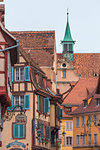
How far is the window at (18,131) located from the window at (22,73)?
13.4 ft

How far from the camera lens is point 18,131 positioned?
198 ft

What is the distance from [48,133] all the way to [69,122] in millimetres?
37590

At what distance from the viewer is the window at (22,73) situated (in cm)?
6075

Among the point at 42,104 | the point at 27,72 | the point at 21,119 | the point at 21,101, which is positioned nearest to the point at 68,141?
the point at 42,104

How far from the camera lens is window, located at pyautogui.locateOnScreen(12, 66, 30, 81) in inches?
2392

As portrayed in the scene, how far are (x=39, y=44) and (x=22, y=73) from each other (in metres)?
16.4

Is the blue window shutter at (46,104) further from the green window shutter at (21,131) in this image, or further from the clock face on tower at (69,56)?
the clock face on tower at (69,56)

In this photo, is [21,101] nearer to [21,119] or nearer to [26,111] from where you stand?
[26,111]

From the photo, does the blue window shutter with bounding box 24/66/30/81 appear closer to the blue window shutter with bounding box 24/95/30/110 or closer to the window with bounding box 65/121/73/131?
the blue window shutter with bounding box 24/95/30/110

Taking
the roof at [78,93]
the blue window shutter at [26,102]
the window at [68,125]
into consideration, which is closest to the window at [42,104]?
the blue window shutter at [26,102]

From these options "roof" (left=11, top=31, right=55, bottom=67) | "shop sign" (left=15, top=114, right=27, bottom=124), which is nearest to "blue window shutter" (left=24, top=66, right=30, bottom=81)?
"shop sign" (left=15, top=114, right=27, bottom=124)

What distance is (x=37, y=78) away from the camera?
209 feet

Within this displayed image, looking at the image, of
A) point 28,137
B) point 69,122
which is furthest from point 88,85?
point 28,137

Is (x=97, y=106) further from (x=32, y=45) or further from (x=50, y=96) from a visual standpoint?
(x=50, y=96)
